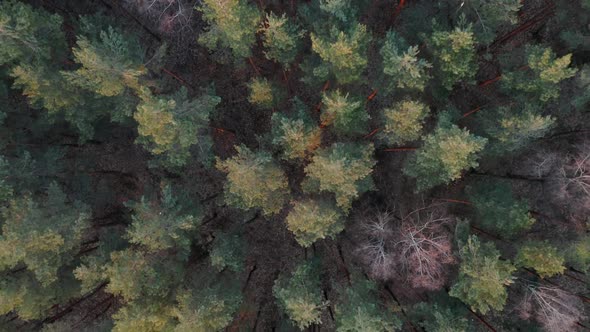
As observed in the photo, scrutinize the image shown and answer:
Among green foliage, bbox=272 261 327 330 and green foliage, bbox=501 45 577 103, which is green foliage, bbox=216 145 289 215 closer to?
green foliage, bbox=272 261 327 330

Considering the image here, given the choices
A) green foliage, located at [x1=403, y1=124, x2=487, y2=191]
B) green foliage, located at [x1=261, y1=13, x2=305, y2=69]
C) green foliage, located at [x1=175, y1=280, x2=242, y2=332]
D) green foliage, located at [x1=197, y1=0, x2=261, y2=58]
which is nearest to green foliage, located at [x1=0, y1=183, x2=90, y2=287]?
green foliage, located at [x1=175, y1=280, x2=242, y2=332]

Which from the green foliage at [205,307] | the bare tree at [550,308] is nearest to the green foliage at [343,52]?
the green foliage at [205,307]

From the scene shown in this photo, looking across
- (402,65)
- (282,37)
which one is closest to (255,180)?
(282,37)

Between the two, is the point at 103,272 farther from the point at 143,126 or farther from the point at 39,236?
the point at 143,126

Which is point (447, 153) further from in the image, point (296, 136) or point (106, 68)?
point (106, 68)

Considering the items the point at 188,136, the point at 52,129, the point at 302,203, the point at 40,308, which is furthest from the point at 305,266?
the point at 52,129

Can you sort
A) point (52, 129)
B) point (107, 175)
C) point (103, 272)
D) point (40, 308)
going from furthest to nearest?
point (107, 175)
point (52, 129)
point (40, 308)
point (103, 272)
